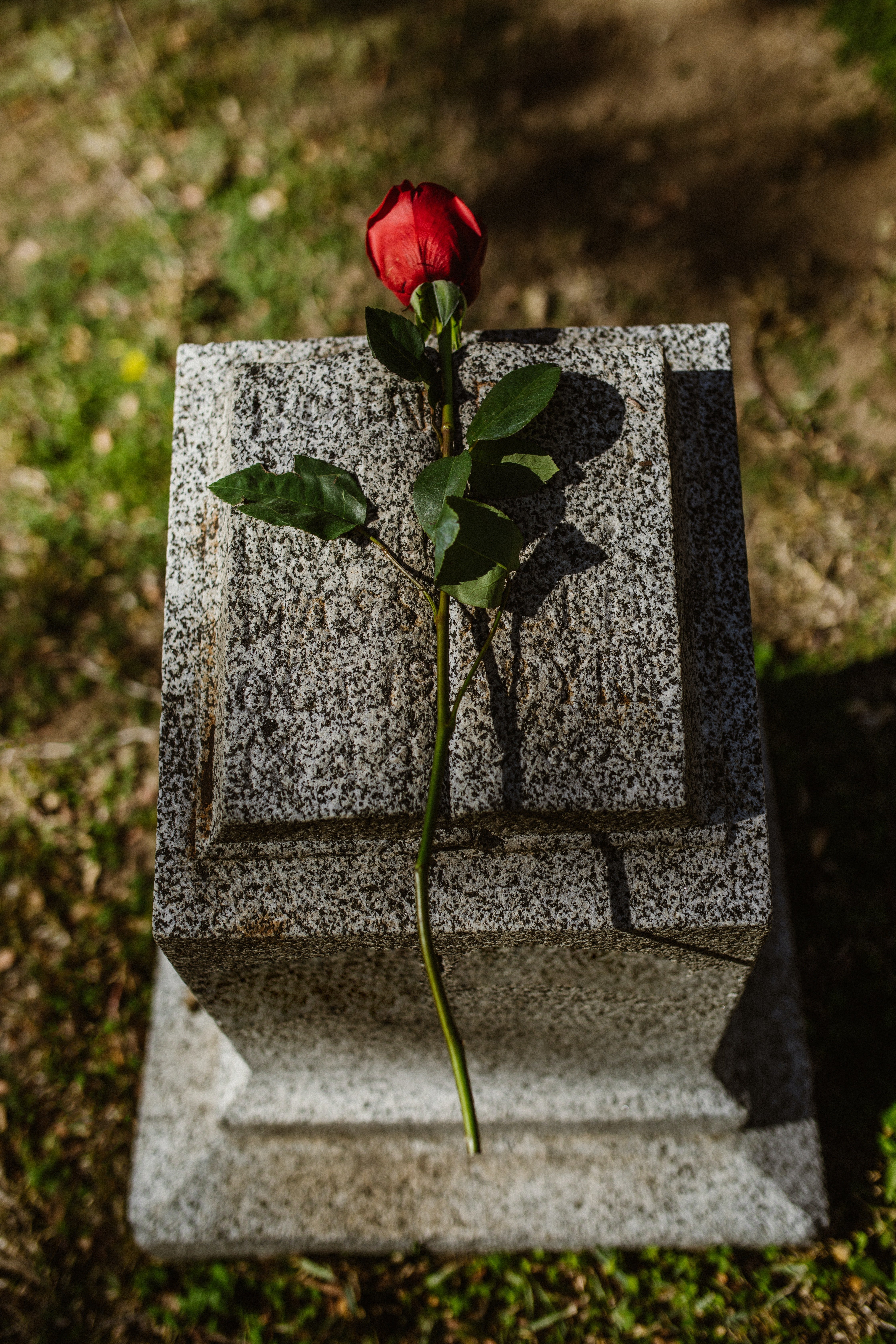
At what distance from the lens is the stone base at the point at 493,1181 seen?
1831mm

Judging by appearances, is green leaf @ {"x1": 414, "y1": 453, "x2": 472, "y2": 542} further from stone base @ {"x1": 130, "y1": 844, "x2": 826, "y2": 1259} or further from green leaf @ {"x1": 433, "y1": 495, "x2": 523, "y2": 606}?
stone base @ {"x1": 130, "y1": 844, "x2": 826, "y2": 1259}

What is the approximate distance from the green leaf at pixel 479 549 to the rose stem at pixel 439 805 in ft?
0.25

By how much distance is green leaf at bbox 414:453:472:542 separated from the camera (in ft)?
3.43

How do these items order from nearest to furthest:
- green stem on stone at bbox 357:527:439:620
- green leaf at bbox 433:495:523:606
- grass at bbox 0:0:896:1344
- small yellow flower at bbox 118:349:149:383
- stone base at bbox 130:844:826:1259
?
green leaf at bbox 433:495:523:606 → green stem on stone at bbox 357:527:439:620 → stone base at bbox 130:844:826:1259 → grass at bbox 0:0:896:1344 → small yellow flower at bbox 118:349:149:383

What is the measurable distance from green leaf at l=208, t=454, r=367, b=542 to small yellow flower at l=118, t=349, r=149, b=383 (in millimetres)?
2434

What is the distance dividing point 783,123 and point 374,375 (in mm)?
3196

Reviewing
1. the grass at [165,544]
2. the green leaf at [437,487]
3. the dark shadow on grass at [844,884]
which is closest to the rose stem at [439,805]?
the green leaf at [437,487]

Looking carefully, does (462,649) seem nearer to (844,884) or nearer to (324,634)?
(324,634)

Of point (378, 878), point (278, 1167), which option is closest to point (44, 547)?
point (278, 1167)

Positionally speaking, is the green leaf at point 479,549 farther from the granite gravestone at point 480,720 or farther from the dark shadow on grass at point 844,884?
the dark shadow on grass at point 844,884

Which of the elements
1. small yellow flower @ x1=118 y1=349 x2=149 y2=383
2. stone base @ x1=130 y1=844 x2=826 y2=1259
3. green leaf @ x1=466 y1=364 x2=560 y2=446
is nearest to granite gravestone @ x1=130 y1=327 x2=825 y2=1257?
green leaf @ x1=466 y1=364 x2=560 y2=446

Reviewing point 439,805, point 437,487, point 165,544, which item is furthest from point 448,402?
point 165,544

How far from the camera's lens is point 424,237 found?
110 centimetres

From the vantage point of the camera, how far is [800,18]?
3.78m
